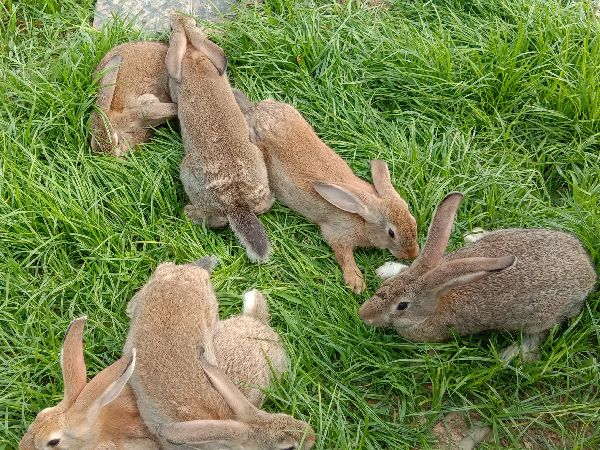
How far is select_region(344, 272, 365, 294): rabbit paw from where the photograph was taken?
15.4 feet

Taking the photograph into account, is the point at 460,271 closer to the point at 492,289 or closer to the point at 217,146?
the point at 492,289

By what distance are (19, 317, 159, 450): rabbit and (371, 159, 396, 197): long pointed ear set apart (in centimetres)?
207

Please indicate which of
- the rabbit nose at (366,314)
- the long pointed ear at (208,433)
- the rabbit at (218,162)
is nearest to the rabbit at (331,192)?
the rabbit at (218,162)

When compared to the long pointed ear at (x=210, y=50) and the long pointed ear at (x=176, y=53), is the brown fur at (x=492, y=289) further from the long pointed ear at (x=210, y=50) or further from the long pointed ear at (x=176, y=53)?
the long pointed ear at (x=176, y=53)

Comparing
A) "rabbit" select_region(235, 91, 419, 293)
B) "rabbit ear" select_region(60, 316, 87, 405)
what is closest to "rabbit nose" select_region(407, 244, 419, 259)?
"rabbit" select_region(235, 91, 419, 293)

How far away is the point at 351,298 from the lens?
15.1 ft

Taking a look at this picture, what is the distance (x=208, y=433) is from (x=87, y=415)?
66 centimetres

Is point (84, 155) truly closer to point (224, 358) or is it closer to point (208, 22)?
point (208, 22)

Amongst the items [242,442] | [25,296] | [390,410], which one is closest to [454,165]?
[390,410]

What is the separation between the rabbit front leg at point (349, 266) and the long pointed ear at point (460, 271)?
62 centimetres

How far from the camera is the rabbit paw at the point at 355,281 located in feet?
15.4

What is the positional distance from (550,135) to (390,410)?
2.36 meters

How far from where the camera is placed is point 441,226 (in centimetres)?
418

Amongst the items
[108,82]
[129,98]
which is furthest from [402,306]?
[108,82]
